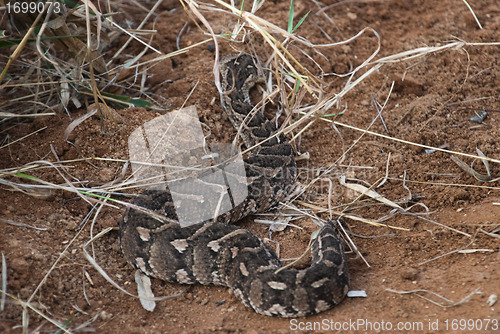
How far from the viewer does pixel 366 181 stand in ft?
19.7

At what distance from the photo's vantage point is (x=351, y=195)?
19.2 feet

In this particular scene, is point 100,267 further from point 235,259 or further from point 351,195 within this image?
point 351,195

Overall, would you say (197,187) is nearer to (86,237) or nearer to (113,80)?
(86,237)

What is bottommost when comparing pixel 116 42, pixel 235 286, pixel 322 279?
pixel 235 286

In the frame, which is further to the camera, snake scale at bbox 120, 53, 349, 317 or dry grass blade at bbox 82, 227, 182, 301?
snake scale at bbox 120, 53, 349, 317

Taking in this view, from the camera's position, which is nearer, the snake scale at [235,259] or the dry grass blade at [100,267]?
the dry grass blade at [100,267]

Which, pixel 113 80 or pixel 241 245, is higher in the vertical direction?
pixel 113 80

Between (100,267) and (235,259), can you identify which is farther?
(235,259)

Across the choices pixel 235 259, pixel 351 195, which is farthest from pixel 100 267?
pixel 351 195

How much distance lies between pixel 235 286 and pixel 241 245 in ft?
1.30

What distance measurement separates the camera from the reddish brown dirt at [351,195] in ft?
14.5

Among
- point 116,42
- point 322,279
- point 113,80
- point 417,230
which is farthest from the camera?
point 116,42

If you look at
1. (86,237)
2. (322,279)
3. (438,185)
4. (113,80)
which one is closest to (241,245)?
(322,279)

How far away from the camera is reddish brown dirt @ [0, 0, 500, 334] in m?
4.41
